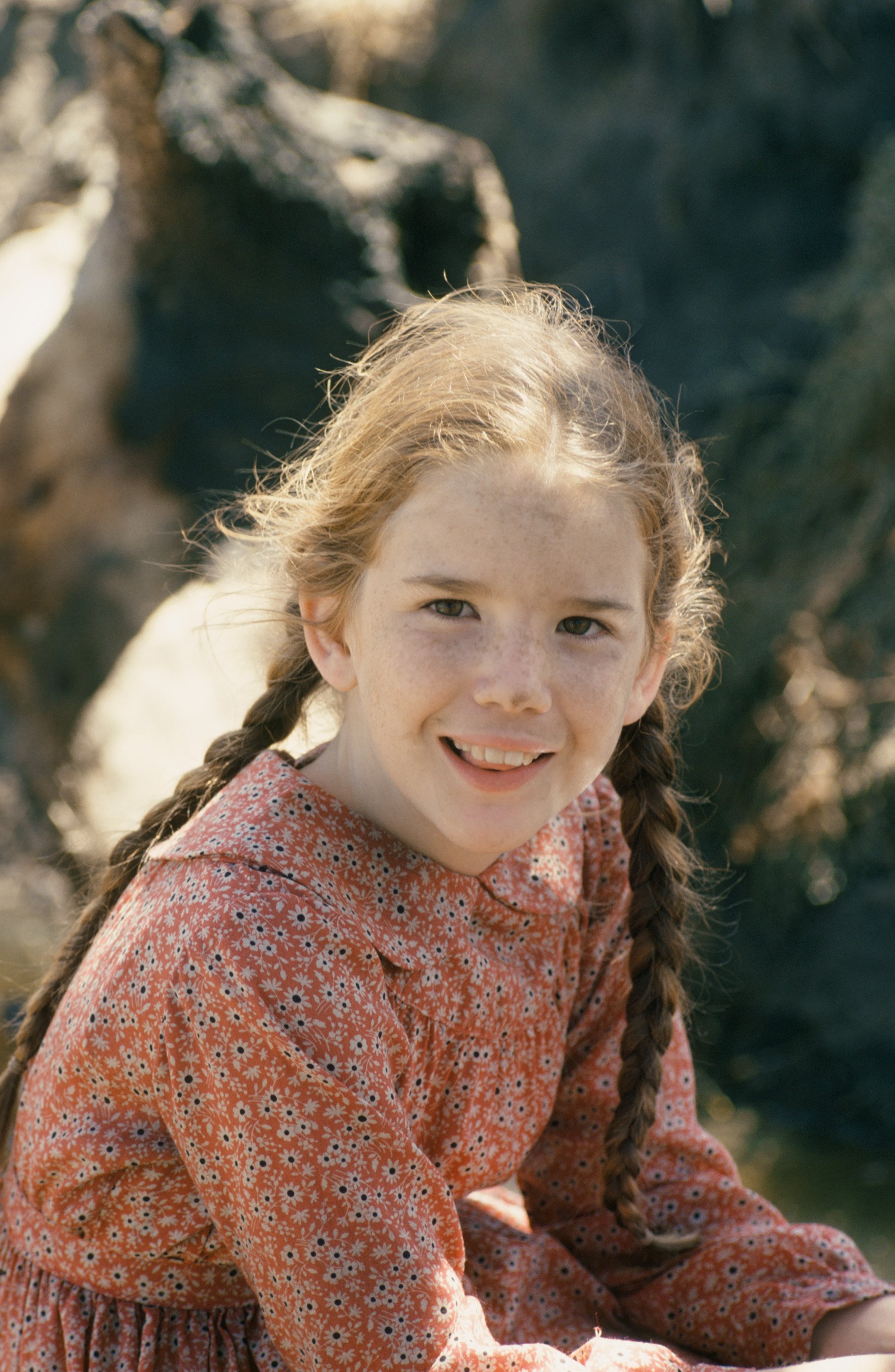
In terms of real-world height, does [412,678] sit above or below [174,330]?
above

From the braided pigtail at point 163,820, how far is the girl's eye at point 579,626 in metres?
0.42

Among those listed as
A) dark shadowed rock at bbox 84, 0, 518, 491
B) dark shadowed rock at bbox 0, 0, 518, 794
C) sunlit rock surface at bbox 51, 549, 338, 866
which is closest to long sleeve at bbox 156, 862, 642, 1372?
sunlit rock surface at bbox 51, 549, 338, 866

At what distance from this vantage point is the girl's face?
1210 millimetres

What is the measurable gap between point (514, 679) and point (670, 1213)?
758 mm

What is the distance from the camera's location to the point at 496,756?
48.8 inches

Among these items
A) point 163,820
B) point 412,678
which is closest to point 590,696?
point 412,678

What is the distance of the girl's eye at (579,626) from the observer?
1255 millimetres

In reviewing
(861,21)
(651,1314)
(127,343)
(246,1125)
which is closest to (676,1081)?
(651,1314)

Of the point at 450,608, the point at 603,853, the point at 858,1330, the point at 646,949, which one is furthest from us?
the point at 603,853

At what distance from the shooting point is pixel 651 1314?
4.91ft

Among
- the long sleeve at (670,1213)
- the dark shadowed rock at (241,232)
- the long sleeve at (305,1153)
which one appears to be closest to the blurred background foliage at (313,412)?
the dark shadowed rock at (241,232)

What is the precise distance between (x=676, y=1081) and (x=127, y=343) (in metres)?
2.61

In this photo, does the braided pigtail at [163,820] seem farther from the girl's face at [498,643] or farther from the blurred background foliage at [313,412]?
the blurred background foliage at [313,412]

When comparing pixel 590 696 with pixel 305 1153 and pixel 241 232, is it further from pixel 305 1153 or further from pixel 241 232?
pixel 241 232
